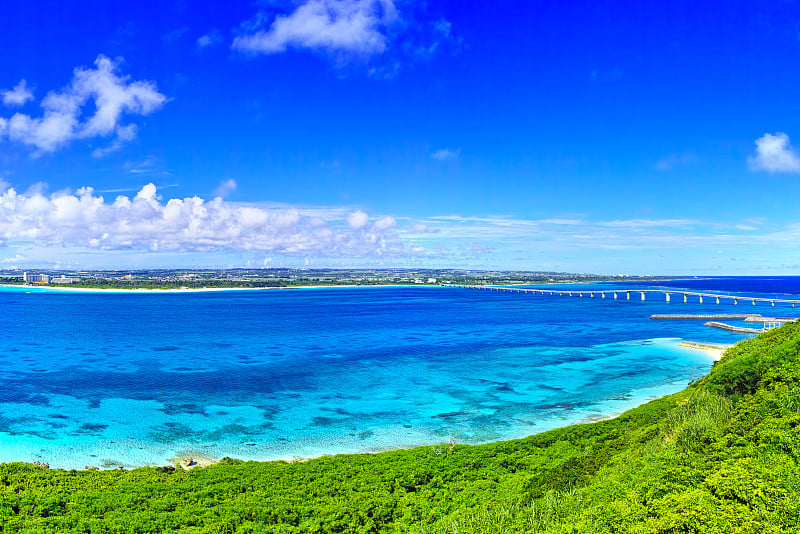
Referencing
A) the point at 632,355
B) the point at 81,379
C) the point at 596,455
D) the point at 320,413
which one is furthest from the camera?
the point at 632,355

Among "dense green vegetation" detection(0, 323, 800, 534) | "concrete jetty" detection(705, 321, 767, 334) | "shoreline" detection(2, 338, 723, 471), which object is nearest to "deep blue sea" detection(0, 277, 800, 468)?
"shoreline" detection(2, 338, 723, 471)

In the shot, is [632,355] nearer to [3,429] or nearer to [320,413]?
[320,413]

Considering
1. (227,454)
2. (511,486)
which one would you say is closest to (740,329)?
(511,486)

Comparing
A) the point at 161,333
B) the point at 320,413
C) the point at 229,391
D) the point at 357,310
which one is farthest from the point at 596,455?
the point at 357,310

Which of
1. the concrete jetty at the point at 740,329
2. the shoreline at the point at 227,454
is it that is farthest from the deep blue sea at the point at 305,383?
the concrete jetty at the point at 740,329

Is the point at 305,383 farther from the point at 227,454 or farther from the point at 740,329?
the point at 740,329

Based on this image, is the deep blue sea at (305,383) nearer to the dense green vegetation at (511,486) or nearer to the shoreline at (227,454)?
the shoreline at (227,454)

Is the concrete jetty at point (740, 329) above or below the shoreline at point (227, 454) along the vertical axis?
above

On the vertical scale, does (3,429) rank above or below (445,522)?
below
